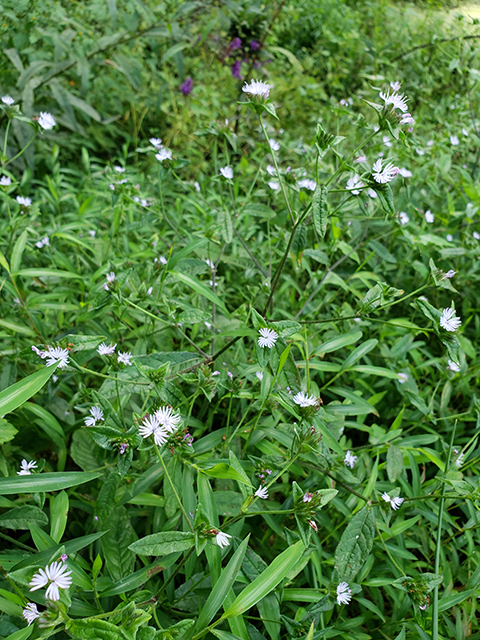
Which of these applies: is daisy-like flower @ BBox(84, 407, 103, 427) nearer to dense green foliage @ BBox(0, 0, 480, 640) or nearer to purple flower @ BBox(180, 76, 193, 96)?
dense green foliage @ BBox(0, 0, 480, 640)

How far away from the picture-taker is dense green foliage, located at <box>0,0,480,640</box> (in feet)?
2.96

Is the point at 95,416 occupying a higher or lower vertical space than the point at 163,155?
lower

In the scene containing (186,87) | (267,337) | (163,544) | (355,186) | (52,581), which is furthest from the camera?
(186,87)

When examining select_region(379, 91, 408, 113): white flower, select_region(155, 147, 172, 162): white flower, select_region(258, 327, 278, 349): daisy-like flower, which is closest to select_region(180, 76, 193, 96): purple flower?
select_region(155, 147, 172, 162): white flower

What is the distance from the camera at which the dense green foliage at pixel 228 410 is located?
0.90m

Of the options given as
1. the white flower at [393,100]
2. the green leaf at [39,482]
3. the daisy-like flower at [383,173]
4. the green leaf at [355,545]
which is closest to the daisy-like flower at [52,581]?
the green leaf at [39,482]

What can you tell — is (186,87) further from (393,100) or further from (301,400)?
(301,400)

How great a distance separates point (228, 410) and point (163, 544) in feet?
1.77

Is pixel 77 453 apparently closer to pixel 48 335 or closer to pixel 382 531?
pixel 48 335

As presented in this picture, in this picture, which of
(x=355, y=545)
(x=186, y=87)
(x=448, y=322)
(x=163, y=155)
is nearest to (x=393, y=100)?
(x=448, y=322)

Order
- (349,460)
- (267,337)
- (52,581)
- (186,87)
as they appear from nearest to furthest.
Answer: (52,581) → (267,337) → (349,460) → (186,87)

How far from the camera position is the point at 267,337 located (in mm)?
979

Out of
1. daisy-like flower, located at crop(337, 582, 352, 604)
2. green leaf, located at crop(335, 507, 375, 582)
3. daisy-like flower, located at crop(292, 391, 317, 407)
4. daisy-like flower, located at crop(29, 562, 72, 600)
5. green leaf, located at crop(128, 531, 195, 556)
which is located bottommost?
daisy-like flower, located at crop(337, 582, 352, 604)

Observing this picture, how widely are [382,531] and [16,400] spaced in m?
1.03
